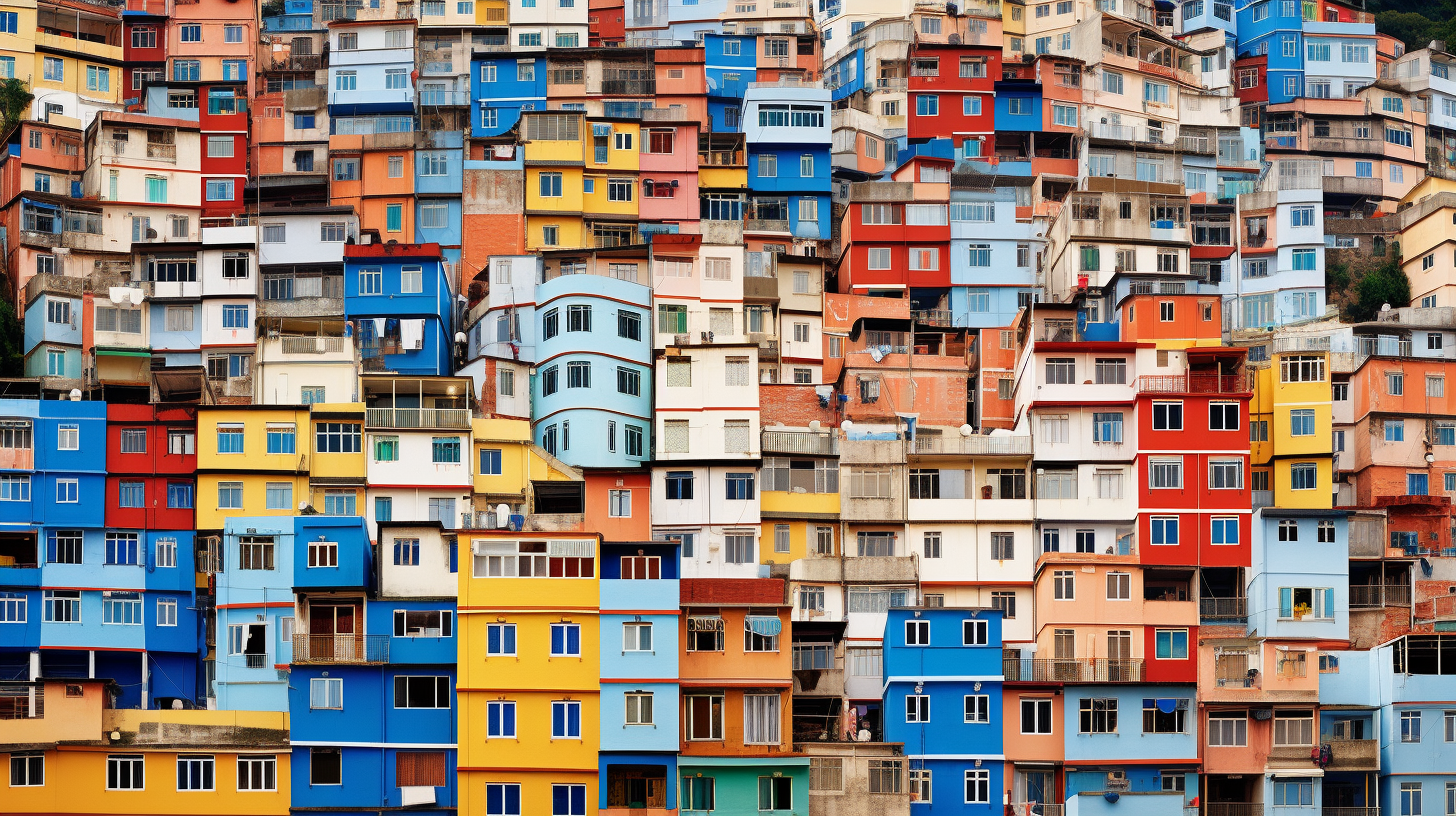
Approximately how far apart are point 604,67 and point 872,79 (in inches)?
564

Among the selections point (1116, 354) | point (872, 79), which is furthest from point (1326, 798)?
point (872, 79)

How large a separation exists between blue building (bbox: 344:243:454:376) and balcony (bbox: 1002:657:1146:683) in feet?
84.6

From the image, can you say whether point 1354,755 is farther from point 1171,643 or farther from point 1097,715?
point 1097,715

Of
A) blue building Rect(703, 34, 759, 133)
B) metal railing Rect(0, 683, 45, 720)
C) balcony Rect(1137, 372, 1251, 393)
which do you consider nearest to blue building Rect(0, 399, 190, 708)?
metal railing Rect(0, 683, 45, 720)

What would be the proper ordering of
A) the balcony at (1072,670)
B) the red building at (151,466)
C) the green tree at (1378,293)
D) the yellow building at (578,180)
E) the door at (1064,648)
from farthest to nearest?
the green tree at (1378,293) → the yellow building at (578,180) → the red building at (151,466) → the door at (1064,648) → the balcony at (1072,670)

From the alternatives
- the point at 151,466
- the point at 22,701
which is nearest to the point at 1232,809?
the point at 22,701

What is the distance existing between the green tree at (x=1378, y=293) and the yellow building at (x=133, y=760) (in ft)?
180

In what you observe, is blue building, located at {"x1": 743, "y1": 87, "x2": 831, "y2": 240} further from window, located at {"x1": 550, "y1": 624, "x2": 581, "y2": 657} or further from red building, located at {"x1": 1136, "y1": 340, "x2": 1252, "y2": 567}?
window, located at {"x1": 550, "y1": 624, "x2": 581, "y2": 657}

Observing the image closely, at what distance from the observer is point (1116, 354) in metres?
75.0

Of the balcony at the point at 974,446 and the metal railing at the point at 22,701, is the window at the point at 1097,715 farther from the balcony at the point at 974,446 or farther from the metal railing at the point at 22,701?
the metal railing at the point at 22,701

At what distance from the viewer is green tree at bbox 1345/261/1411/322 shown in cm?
9562

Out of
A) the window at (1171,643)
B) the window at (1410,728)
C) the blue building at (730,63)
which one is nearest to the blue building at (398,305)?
the blue building at (730,63)

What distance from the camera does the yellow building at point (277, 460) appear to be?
7250 cm

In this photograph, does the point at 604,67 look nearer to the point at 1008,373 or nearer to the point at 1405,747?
the point at 1008,373
